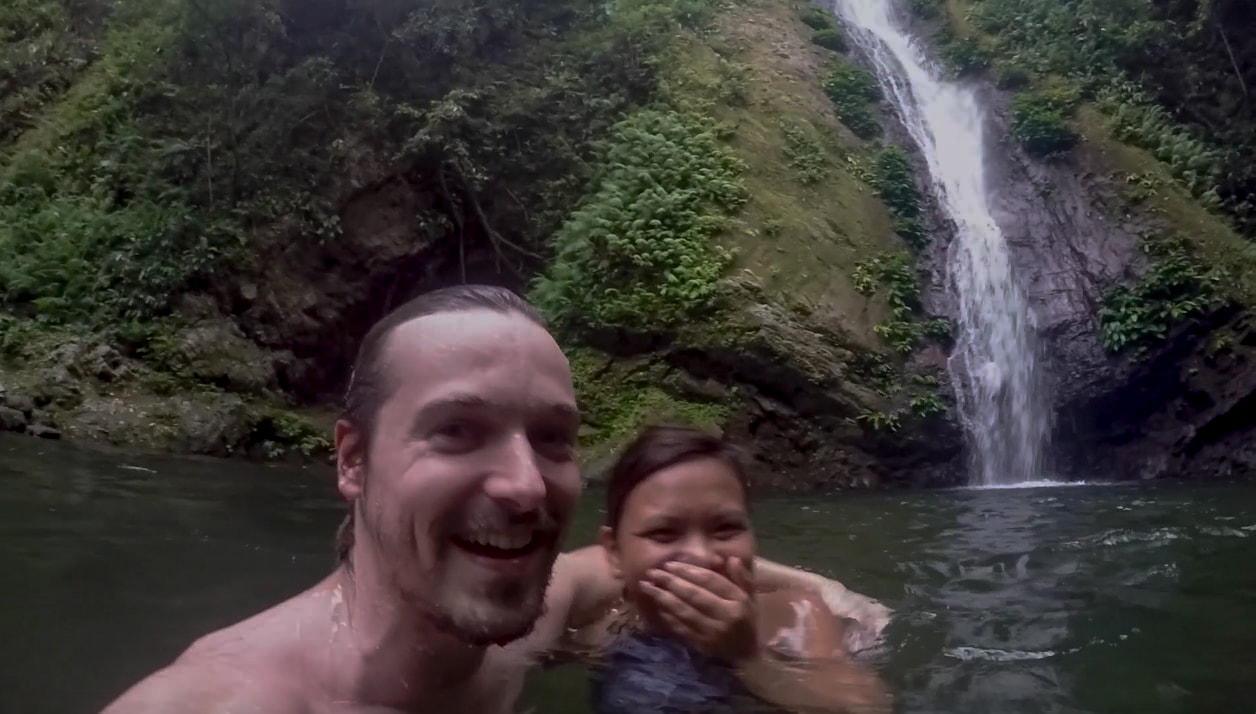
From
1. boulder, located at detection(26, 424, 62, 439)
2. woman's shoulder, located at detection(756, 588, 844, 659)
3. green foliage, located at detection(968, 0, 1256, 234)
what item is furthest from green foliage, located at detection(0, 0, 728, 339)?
woman's shoulder, located at detection(756, 588, 844, 659)

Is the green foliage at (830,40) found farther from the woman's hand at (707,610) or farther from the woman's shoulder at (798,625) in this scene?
the woman's hand at (707,610)

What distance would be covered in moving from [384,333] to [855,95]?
14768 mm

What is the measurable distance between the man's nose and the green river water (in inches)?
47.3

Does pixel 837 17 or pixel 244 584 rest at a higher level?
pixel 837 17

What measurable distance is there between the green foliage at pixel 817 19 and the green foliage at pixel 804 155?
4095mm

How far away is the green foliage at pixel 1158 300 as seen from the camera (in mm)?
11875

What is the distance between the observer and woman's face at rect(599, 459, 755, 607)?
2967 mm

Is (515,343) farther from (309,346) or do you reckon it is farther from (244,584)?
(309,346)

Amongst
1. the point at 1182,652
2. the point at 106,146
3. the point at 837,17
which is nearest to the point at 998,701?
the point at 1182,652

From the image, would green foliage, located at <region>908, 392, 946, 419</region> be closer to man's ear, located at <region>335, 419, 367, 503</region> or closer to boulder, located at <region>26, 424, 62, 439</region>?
boulder, located at <region>26, 424, 62, 439</region>

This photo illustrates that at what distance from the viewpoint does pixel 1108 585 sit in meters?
5.39

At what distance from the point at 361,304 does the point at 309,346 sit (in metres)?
0.83

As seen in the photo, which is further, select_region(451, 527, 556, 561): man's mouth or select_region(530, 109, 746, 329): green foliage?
select_region(530, 109, 746, 329): green foliage

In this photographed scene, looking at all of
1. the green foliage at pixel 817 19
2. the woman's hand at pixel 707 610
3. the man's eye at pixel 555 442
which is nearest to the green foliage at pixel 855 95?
the green foliage at pixel 817 19
